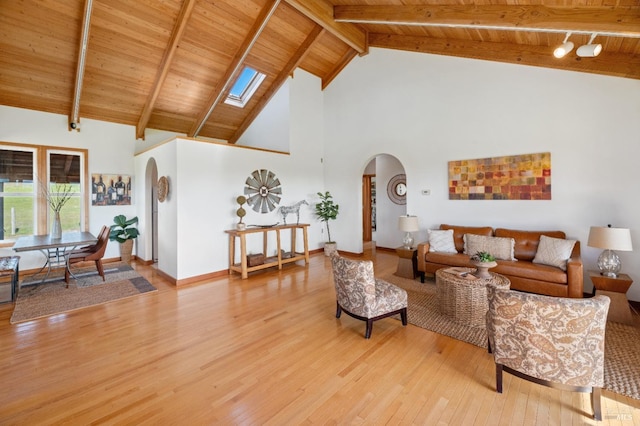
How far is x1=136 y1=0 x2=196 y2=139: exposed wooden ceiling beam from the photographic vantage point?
14.1 ft

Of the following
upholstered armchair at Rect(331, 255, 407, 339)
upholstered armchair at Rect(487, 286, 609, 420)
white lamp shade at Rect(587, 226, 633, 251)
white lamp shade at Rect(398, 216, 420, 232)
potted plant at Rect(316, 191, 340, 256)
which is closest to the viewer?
upholstered armchair at Rect(487, 286, 609, 420)

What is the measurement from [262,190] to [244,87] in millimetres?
2937

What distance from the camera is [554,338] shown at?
5.92 feet

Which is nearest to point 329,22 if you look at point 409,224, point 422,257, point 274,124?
point 274,124

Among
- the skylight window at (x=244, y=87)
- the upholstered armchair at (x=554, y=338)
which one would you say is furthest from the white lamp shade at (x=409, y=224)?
the skylight window at (x=244, y=87)

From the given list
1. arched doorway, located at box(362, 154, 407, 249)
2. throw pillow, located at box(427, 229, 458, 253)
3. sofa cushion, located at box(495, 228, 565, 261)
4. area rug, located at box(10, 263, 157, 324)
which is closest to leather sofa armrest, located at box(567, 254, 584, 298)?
sofa cushion, located at box(495, 228, 565, 261)

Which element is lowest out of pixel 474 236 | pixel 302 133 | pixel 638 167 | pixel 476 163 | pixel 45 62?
pixel 474 236

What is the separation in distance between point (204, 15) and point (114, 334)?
16.1ft

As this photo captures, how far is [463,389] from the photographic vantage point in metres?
2.08

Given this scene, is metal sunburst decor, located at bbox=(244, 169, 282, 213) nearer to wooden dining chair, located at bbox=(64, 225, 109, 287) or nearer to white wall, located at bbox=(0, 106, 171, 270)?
wooden dining chair, located at bbox=(64, 225, 109, 287)

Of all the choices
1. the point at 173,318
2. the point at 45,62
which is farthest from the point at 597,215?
the point at 45,62

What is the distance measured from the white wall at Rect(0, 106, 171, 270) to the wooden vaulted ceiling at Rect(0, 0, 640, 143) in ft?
0.65

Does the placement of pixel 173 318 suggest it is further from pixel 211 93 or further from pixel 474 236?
pixel 211 93

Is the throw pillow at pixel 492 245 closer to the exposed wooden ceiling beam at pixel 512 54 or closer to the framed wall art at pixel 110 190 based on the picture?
the exposed wooden ceiling beam at pixel 512 54
